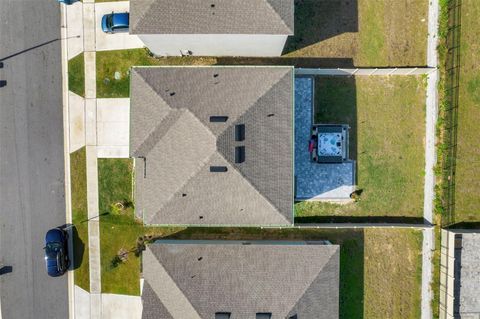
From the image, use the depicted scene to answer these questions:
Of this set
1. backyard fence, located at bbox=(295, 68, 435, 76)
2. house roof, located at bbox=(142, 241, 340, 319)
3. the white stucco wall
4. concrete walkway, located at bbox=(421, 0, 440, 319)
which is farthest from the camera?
concrete walkway, located at bbox=(421, 0, 440, 319)

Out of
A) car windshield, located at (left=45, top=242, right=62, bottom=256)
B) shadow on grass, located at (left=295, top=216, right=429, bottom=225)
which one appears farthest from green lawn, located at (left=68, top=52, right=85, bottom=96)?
shadow on grass, located at (left=295, top=216, right=429, bottom=225)

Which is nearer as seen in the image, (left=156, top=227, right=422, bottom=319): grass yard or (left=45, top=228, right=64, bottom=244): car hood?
(left=156, top=227, right=422, bottom=319): grass yard

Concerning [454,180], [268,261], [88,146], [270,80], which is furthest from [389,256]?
[88,146]

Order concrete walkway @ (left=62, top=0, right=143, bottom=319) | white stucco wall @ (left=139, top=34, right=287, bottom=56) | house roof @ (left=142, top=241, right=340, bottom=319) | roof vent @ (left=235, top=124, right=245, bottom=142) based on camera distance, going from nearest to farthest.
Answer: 1. roof vent @ (left=235, top=124, right=245, bottom=142)
2. white stucco wall @ (left=139, top=34, right=287, bottom=56)
3. house roof @ (left=142, top=241, right=340, bottom=319)
4. concrete walkway @ (left=62, top=0, right=143, bottom=319)

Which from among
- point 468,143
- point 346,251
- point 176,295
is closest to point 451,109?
point 468,143

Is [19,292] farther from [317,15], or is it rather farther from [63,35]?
[317,15]

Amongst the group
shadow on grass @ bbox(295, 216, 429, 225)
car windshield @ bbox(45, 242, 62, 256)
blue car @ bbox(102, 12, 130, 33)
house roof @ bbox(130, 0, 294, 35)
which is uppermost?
blue car @ bbox(102, 12, 130, 33)

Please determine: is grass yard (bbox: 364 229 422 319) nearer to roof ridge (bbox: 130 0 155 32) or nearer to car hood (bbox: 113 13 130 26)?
roof ridge (bbox: 130 0 155 32)
